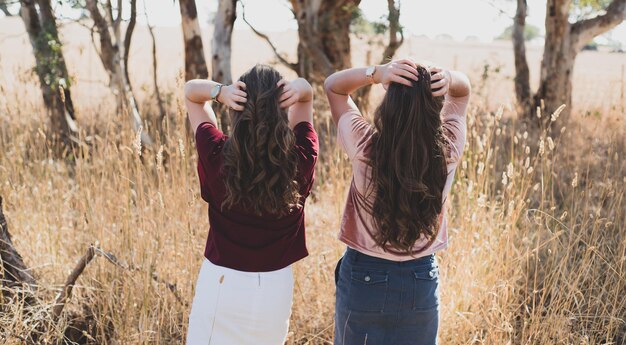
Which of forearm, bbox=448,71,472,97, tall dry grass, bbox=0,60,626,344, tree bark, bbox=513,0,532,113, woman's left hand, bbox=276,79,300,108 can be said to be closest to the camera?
woman's left hand, bbox=276,79,300,108

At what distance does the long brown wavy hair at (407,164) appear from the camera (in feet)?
5.84

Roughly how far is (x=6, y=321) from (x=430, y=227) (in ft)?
5.98

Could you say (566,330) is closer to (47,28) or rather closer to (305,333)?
(305,333)

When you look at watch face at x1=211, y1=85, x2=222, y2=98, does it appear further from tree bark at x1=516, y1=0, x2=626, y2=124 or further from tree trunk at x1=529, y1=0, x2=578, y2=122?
tree trunk at x1=529, y1=0, x2=578, y2=122

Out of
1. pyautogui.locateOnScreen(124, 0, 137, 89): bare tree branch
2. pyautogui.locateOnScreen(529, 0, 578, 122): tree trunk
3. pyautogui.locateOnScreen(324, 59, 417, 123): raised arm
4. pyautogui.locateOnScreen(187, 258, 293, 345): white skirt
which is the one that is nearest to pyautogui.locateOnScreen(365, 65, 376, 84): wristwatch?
pyautogui.locateOnScreen(324, 59, 417, 123): raised arm

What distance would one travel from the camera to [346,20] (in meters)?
7.68

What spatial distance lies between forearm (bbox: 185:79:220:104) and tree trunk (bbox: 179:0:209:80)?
14.3 feet

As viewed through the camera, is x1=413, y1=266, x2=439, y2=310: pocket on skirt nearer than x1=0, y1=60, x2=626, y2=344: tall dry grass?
Yes

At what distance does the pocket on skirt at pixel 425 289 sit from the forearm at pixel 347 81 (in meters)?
0.61

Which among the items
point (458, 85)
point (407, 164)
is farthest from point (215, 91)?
point (458, 85)

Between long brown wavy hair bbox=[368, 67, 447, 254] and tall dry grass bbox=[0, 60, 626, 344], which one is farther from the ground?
long brown wavy hair bbox=[368, 67, 447, 254]

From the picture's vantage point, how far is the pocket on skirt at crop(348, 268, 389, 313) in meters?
1.91

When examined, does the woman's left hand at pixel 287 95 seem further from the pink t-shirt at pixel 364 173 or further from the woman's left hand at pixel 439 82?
the woman's left hand at pixel 439 82

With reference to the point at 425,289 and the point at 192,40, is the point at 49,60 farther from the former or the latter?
the point at 425,289
